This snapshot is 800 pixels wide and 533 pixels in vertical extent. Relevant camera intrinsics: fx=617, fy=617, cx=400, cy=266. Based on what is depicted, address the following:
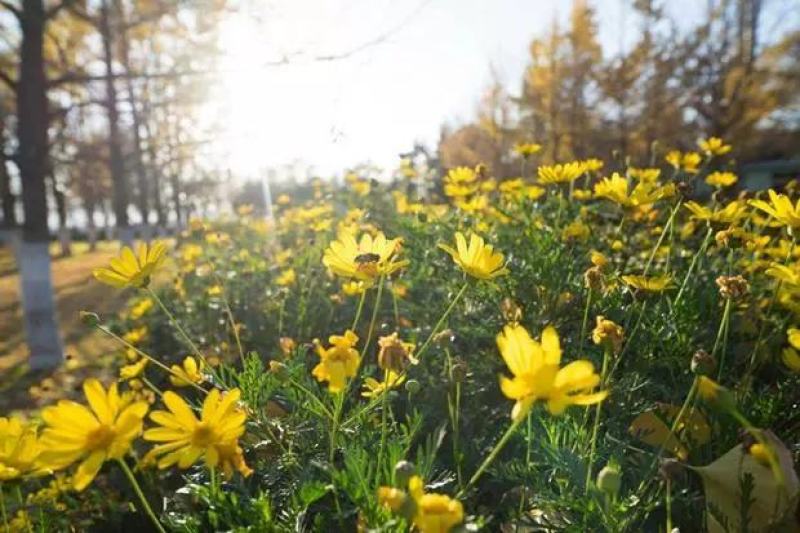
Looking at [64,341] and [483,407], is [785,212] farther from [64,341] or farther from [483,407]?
[64,341]

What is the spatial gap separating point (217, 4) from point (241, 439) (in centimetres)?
601

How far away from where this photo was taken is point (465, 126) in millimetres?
17375

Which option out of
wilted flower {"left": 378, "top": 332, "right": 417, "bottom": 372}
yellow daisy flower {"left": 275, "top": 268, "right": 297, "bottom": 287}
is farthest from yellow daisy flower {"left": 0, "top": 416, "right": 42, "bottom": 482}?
yellow daisy flower {"left": 275, "top": 268, "right": 297, "bottom": 287}

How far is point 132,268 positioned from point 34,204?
531cm

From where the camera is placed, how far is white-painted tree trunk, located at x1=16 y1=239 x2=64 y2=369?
18.7 feet

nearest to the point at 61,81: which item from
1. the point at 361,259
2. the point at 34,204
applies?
the point at 34,204

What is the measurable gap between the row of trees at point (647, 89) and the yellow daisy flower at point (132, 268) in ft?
43.6

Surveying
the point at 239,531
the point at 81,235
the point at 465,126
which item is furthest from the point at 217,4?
the point at 81,235

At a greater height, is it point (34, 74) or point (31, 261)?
point (34, 74)

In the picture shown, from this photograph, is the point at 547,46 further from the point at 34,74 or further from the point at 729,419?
the point at 729,419

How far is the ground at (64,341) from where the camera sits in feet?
15.5

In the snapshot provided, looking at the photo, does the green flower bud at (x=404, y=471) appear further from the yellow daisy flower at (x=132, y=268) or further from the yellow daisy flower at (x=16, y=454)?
the yellow daisy flower at (x=132, y=268)

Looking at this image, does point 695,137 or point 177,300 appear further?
point 695,137

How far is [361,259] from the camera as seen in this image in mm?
1260
